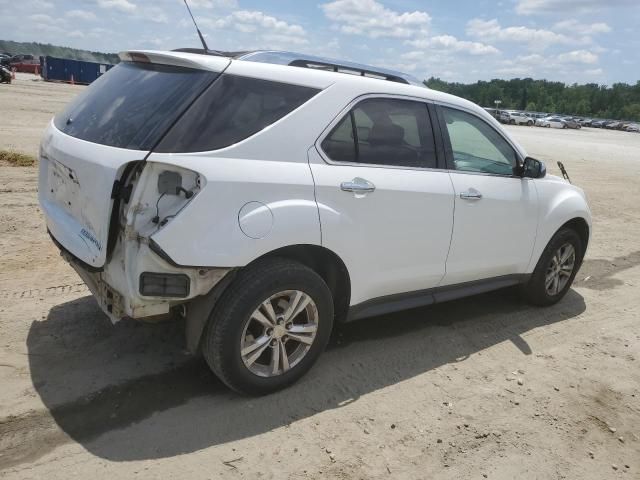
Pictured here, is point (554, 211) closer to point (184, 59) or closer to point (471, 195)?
point (471, 195)

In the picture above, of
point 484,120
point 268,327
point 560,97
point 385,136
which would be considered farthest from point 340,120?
point 560,97

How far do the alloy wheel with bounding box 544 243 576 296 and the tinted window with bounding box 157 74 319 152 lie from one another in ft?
10.3

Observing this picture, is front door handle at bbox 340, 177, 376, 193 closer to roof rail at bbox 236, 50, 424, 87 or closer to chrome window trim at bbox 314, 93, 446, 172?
chrome window trim at bbox 314, 93, 446, 172

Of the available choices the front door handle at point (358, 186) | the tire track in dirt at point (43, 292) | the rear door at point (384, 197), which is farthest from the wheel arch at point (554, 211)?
the tire track in dirt at point (43, 292)

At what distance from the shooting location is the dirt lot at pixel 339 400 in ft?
9.37

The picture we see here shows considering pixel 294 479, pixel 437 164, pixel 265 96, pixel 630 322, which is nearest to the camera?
pixel 294 479

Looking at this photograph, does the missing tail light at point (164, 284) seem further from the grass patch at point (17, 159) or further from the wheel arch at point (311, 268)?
the grass patch at point (17, 159)

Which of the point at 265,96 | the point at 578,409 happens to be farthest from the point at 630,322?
the point at 265,96

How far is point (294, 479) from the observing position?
108 inches

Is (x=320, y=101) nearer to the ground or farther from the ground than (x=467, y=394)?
farther from the ground

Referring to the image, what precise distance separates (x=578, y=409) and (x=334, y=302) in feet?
5.73

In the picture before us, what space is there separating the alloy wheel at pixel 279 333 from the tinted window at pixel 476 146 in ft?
5.41

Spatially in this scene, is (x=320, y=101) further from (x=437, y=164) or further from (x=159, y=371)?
(x=159, y=371)

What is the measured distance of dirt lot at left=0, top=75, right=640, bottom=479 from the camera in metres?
2.86
